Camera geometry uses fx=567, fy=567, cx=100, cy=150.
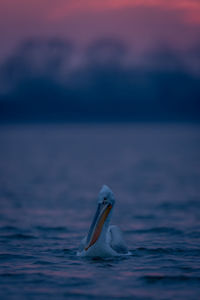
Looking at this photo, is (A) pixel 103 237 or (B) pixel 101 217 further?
(B) pixel 101 217

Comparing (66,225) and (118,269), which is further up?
(66,225)

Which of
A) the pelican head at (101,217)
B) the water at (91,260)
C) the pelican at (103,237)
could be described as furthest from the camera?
the pelican head at (101,217)

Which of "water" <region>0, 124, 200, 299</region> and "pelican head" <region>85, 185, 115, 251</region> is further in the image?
"pelican head" <region>85, 185, 115, 251</region>

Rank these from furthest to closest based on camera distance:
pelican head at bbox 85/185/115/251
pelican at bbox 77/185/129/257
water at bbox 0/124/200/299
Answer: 1. pelican head at bbox 85/185/115/251
2. pelican at bbox 77/185/129/257
3. water at bbox 0/124/200/299

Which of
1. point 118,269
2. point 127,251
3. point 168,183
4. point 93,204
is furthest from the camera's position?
point 168,183

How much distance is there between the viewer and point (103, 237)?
9445 mm

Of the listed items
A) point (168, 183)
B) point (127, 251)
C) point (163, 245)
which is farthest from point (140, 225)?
point (168, 183)

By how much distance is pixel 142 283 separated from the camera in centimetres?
816

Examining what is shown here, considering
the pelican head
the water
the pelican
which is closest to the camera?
the water

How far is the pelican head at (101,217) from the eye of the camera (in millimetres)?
9539

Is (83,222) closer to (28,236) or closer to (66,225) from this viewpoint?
(66,225)

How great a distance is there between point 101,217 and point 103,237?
368mm

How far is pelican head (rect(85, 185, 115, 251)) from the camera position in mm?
9539

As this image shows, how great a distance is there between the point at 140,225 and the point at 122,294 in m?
5.73
